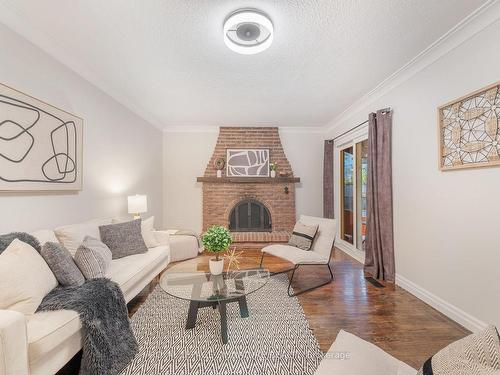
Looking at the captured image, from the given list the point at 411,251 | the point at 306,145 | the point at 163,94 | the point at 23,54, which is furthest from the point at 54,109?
the point at 306,145

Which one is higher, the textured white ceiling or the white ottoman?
the textured white ceiling

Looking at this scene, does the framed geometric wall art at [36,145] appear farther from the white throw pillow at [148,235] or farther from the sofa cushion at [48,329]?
the sofa cushion at [48,329]

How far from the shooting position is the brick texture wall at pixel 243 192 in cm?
512

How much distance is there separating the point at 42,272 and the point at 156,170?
3.43m

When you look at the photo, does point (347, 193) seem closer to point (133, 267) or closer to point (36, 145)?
point (133, 267)

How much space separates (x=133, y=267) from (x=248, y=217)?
309 centimetres

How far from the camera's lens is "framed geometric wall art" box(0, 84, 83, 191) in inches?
73.7

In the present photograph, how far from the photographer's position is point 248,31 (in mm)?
1974

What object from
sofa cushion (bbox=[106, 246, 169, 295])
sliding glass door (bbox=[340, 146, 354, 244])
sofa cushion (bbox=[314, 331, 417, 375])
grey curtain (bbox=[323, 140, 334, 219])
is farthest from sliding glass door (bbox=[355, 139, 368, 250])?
sofa cushion (bbox=[314, 331, 417, 375])

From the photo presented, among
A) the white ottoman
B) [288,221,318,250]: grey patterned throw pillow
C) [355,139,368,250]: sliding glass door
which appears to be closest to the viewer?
[288,221,318,250]: grey patterned throw pillow

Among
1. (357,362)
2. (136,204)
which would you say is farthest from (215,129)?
(357,362)

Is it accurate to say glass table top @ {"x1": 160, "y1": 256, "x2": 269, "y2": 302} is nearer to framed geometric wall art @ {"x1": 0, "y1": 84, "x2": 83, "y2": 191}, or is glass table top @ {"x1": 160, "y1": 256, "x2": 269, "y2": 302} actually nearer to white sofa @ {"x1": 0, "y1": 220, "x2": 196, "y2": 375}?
white sofa @ {"x1": 0, "y1": 220, "x2": 196, "y2": 375}

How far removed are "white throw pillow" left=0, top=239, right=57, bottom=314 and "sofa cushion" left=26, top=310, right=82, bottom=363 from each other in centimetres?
10

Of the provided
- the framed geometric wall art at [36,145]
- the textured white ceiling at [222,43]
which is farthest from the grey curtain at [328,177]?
the framed geometric wall art at [36,145]
